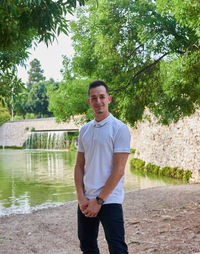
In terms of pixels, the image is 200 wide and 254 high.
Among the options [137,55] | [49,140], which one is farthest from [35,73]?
[137,55]

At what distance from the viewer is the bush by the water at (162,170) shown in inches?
525

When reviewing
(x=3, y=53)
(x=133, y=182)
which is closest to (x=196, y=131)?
(x=133, y=182)

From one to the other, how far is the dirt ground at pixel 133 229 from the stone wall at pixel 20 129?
36174 millimetres

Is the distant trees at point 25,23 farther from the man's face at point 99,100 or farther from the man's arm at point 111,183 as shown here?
the man's arm at point 111,183

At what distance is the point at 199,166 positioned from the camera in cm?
1236

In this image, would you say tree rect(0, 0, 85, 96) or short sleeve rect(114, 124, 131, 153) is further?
tree rect(0, 0, 85, 96)

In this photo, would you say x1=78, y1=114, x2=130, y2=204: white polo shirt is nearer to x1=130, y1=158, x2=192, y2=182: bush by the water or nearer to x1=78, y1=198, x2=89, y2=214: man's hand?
x1=78, y1=198, x2=89, y2=214: man's hand

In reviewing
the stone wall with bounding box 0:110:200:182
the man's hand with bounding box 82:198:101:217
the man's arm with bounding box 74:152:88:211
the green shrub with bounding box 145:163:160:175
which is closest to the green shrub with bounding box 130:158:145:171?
the stone wall with bounding box 0:110:200:182

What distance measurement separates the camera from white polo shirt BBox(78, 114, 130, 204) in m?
2.37

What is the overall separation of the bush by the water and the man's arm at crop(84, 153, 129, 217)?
11.3m

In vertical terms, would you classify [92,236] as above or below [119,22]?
below

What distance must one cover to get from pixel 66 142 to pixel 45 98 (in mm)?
24294

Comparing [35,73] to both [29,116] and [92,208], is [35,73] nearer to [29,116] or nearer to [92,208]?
[29,116]

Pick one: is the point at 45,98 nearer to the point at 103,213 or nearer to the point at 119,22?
the point at 119,22
